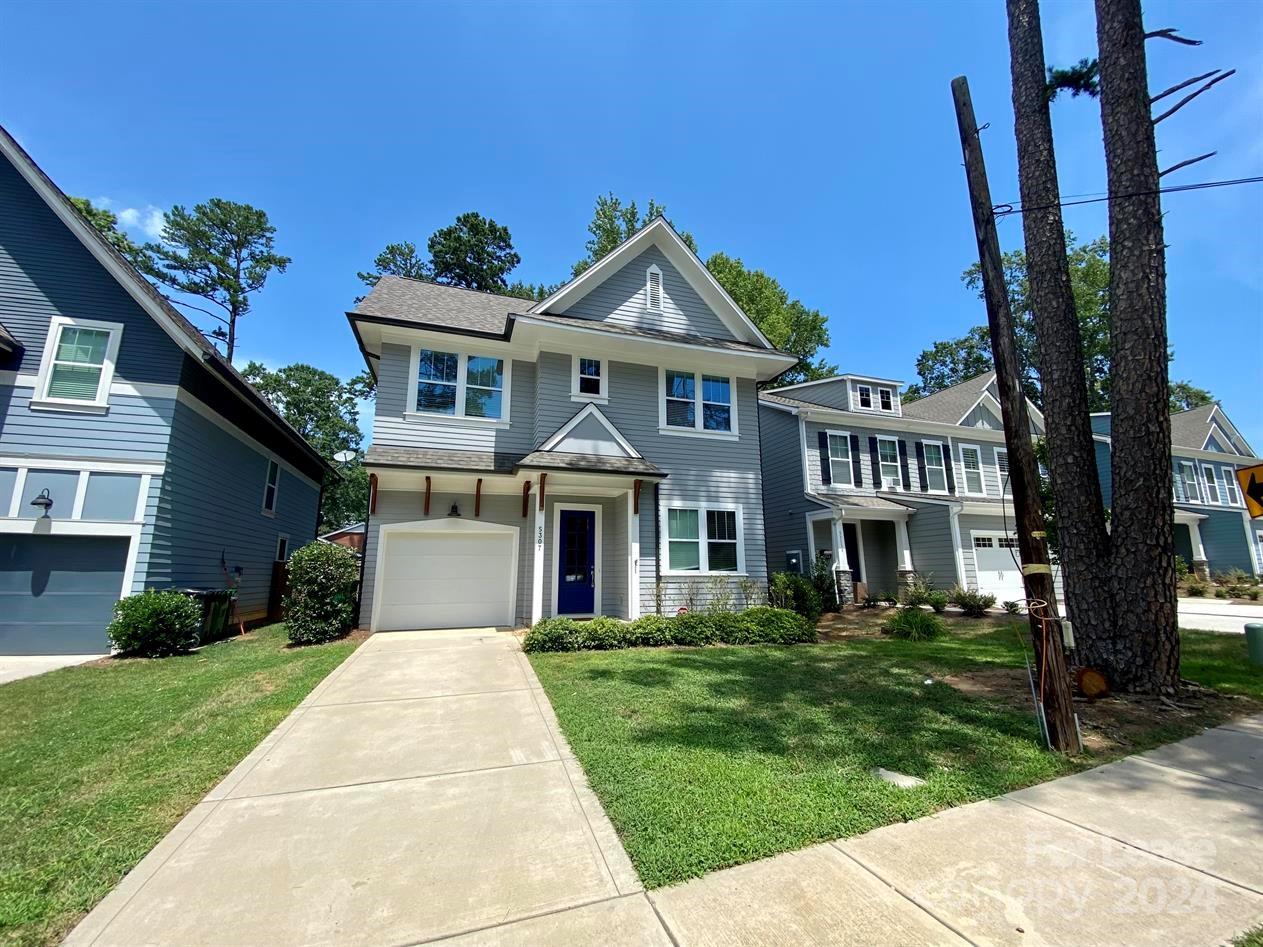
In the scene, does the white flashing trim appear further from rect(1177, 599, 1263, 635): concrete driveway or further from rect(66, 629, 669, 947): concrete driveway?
rect(1177, 599, 1263, 635): concrete driveway

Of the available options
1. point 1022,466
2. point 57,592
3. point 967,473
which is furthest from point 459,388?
point 967,473

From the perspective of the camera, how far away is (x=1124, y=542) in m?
5.89

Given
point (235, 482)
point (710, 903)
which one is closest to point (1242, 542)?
point (710, 903)

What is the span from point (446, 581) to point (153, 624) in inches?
186

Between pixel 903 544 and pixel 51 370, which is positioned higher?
pixel 51 370

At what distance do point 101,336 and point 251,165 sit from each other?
5.84 metres

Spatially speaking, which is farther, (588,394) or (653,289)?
(653,289)

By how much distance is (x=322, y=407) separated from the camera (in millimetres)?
38625

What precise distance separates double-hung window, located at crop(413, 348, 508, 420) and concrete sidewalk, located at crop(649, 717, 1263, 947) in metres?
10.3

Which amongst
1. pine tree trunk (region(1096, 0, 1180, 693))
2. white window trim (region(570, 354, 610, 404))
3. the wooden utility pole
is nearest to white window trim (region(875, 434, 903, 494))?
white window trim (region(570, 354, 610, 404))

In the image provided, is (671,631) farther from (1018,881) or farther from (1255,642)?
(1255,642)

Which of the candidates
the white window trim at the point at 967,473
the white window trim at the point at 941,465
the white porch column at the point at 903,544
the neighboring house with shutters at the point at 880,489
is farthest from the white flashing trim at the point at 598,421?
the white window trim at the point at 967,473

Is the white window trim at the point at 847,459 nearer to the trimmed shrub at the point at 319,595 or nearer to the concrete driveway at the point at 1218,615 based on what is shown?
the concrete driveway at the point at 1218,615

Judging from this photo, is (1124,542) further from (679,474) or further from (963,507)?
(963,507)
